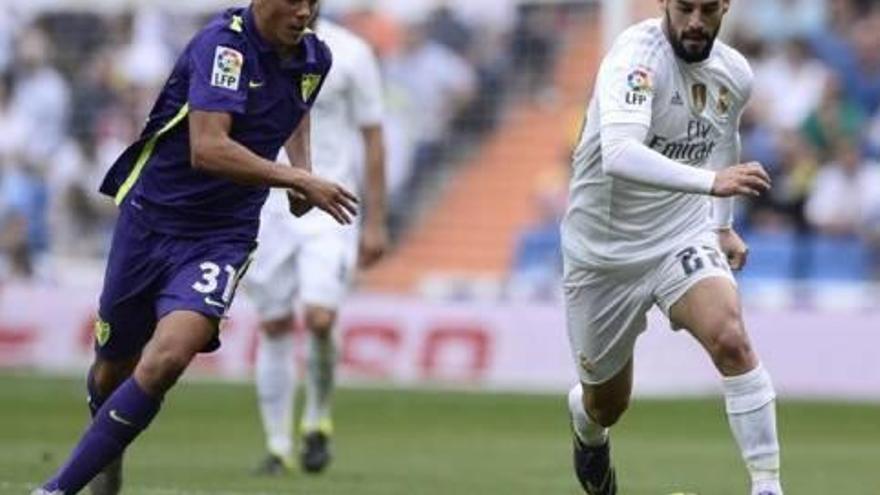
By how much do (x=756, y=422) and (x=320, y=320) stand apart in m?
5.10

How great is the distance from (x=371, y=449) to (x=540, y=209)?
996 cm

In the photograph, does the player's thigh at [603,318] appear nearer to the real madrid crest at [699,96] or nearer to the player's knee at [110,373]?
the real madrid crest at [699,96]

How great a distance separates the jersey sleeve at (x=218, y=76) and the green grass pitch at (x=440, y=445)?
9.50 feet

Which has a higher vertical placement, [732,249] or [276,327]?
[732,249]

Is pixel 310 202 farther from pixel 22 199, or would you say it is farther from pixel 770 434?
pixel 22 199

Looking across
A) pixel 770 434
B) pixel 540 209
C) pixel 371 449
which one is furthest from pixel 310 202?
pixel 540 209

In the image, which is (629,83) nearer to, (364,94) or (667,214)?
(667,214)

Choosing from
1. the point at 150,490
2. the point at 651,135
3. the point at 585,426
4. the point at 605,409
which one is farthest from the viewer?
the point at 150,490

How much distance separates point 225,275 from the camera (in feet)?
36.1

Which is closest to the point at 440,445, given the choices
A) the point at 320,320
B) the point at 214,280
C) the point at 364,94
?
the point at 320,320

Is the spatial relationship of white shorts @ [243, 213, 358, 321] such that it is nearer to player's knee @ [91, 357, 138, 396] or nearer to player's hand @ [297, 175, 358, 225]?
player's knee @ [91, 357, 138, 396]

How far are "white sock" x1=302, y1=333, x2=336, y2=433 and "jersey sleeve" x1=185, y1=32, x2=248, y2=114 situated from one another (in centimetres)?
479

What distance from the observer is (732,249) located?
12.0 meters

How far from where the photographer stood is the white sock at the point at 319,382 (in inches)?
609
